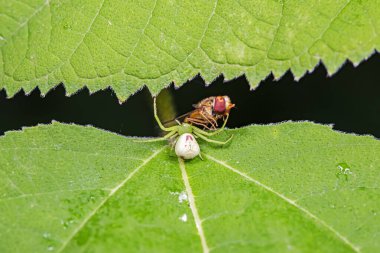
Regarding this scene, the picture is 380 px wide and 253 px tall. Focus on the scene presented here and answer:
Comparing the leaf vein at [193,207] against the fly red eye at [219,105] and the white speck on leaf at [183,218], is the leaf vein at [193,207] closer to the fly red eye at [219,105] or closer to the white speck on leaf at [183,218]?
the white speck on leaf at [183,218]

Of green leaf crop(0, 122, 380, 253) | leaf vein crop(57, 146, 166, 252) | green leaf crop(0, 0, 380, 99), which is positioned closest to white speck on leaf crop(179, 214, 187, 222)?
green leaf crop(0, 122, 380, 253)

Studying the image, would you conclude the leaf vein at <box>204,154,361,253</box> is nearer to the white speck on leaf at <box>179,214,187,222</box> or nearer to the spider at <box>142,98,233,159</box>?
the spider at <box>142,98,233,159</box>

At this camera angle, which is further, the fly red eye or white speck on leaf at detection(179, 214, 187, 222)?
the fly red eye

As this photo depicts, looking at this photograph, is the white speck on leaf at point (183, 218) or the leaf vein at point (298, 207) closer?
the leaf vein at point (298, 207)

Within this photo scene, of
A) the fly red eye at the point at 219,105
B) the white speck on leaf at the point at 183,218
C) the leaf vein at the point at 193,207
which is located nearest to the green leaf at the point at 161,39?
the fly red eye at the point at 219,105

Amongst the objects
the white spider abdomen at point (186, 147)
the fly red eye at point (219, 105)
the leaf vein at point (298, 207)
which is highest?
the fly red eye at point (219, 105)

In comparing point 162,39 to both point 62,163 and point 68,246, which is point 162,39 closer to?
point 62,163
